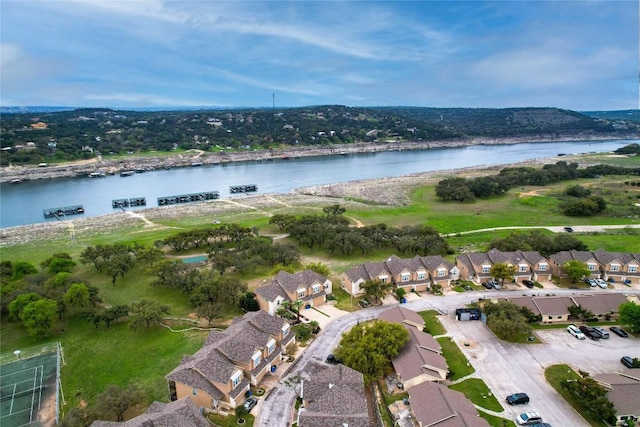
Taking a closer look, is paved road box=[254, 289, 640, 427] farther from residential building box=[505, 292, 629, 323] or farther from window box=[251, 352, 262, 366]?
window box=[251, 352, 262, 366]

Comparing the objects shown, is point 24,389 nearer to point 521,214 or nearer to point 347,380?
point 347,380

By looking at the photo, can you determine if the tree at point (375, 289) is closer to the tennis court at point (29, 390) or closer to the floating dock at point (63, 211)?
the tennis court at point (29, 390)

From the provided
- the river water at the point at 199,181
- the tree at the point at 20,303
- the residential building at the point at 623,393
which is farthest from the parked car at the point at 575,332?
the river water at the point at 199,181

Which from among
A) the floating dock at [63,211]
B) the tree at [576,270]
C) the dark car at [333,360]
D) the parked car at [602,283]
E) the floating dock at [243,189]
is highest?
the tree at [576,270]

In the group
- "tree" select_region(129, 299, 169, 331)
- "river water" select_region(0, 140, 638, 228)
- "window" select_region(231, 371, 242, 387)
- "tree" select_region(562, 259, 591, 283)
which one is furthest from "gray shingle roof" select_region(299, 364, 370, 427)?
"river water" select_region(0, 140, 638, 228)

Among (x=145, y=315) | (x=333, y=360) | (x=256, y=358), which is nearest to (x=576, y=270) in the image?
(x=333, y=360)

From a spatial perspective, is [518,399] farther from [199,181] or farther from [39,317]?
[199,181]
